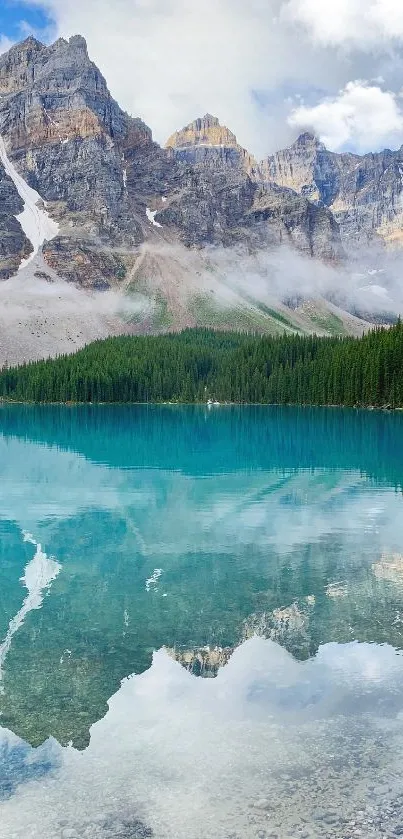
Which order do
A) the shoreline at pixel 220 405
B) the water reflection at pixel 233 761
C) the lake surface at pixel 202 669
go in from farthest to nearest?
the shoreline at pixel 220 405 < the lake surface at pixel 202 669 < the water reflection at pixel 233 761

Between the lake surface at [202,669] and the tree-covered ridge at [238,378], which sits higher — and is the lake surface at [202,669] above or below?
below

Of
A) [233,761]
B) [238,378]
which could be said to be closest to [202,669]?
[233,761]

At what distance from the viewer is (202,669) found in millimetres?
16453

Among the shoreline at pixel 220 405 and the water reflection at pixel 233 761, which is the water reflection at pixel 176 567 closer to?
the water reflection at pixel 233 761

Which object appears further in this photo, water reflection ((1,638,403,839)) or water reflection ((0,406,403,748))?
water reflection ((0,406,403,748))

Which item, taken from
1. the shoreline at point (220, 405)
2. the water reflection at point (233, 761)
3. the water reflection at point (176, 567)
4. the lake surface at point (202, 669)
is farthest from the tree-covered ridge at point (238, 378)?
the water reflection at point (233, 761)

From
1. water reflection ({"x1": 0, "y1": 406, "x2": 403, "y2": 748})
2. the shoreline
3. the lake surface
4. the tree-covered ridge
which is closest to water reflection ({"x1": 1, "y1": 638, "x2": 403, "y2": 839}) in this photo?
the lake surface

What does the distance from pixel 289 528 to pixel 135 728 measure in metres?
19.4

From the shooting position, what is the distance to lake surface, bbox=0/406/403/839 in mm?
11188

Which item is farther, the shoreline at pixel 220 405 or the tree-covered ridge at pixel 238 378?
the tree-covered ridge at pixel 238 378

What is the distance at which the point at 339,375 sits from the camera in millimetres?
144625

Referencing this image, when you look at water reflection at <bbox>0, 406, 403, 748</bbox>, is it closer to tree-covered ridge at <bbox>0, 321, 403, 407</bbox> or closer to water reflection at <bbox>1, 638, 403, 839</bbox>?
water reflection at <bbox>1, 638, 403, 839</bbox>

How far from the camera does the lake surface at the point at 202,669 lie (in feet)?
36.7

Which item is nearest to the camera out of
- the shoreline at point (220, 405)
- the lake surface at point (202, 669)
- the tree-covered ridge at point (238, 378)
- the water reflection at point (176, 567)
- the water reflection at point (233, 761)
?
the water reflection at point (233, 761)
